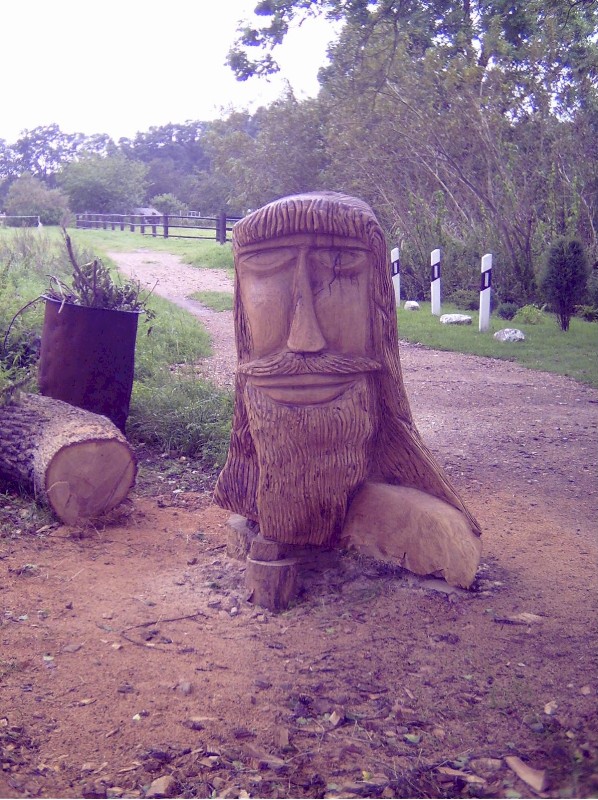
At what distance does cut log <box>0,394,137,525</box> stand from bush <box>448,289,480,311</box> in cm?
1030

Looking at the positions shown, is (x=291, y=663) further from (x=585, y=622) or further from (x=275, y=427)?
(x=585, y=622)

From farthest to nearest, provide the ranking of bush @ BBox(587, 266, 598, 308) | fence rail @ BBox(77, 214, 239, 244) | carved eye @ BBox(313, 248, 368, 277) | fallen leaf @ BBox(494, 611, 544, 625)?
fence rail @ BBox(77, 214, 239, 244)
bush @ BBox(587, 266, 598, 308)
carved eye @ BBox(313, 248, 368, 277)
fallen leaf @ BBox(494, 611, 544, 625)

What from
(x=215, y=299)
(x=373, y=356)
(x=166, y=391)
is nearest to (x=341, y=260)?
(x=373, y=356)

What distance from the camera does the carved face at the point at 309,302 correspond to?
10.6ft

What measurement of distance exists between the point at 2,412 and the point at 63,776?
3093mm

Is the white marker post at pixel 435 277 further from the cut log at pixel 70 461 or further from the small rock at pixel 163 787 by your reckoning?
the small rock at pixel 163 787

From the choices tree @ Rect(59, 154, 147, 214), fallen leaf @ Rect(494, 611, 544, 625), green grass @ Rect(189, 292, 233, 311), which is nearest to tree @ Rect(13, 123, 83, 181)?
tree @ Rect(59, 154, 147, 214)

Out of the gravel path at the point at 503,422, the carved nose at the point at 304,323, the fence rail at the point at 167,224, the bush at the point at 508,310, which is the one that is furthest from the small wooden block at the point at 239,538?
the fence rail at the point at 167,224

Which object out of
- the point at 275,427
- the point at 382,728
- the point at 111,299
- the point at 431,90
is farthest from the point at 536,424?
the point at 431,90

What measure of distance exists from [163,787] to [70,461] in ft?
8.15

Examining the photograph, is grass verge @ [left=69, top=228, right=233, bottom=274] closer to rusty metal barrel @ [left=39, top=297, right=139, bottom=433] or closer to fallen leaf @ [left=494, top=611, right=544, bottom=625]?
rusty metal barrel @ [left=39, top=297, right=139, bottom=433]

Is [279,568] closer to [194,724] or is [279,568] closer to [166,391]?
[194,724]

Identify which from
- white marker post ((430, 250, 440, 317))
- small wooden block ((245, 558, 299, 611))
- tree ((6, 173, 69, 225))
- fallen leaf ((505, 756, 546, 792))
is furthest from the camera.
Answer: tree ((6, 173, 69, 225))

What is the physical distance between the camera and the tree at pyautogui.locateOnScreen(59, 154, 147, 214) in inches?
1128
